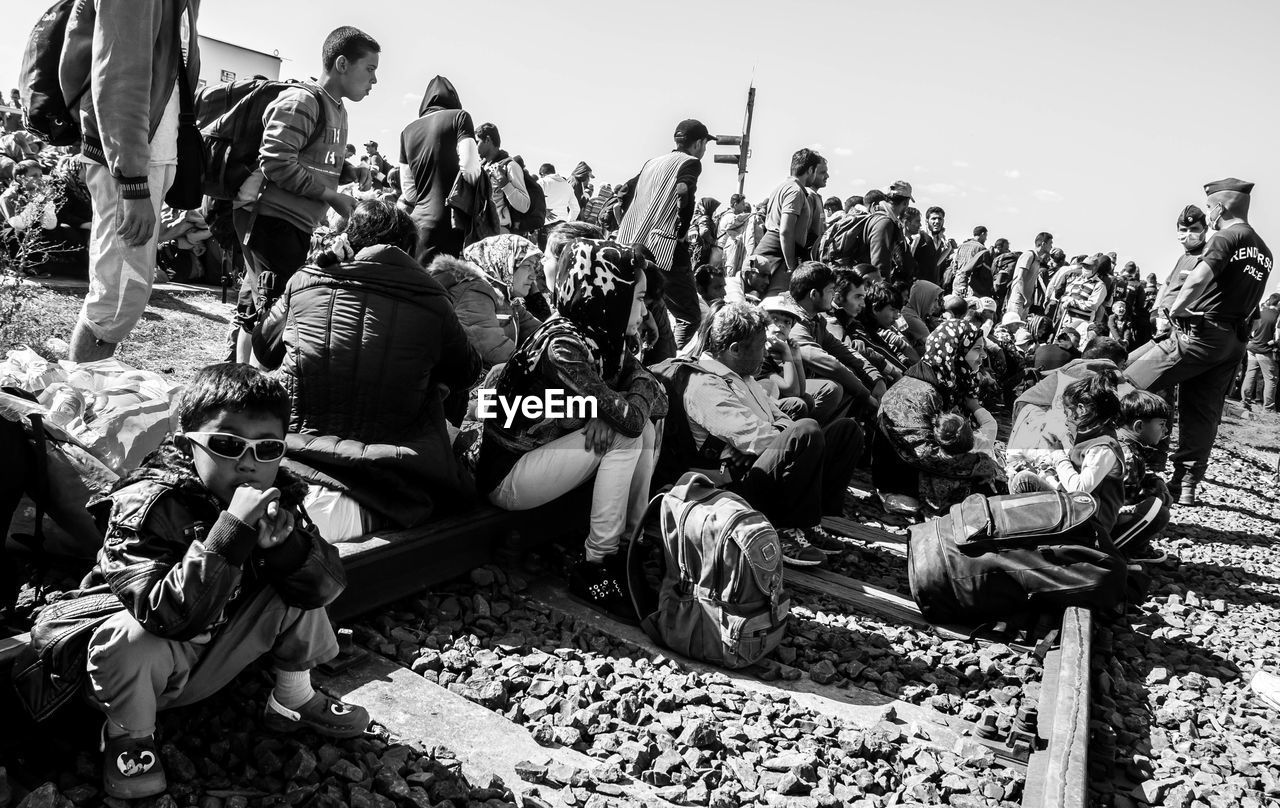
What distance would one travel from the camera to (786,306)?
7004mm

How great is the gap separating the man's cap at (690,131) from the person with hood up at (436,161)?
1.65 meters

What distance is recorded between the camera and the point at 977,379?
22.6 feet

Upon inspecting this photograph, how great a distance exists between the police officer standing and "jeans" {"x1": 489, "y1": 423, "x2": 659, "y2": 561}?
16.2ft

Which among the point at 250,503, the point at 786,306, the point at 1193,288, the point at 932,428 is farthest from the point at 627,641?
the point at 1193,288

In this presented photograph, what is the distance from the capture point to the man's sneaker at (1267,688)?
167 inches

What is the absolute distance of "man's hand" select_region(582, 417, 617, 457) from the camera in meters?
4.48

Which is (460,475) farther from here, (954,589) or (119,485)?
(954,589)

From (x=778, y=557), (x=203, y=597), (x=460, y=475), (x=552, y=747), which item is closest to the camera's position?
(x=203, y=597)

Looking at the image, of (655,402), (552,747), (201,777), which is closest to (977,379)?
(655,402)

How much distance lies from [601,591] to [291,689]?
1.67 m

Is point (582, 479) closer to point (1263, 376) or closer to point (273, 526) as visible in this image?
point (273, 526)

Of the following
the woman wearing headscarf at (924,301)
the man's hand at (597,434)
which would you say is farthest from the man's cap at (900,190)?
the man's hand at (597,434)

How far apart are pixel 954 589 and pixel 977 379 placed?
253cm

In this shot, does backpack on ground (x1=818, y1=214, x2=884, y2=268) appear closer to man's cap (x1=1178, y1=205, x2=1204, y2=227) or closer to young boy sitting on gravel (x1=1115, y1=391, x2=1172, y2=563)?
man's cap (x1=1178, y1=205, x2=1204, y2=227)
